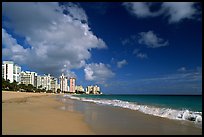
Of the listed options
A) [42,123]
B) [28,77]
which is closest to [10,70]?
[28,77]

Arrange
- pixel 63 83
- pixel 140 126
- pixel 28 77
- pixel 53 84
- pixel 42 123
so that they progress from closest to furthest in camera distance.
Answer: pixel 42 123, pixel 140 126, pixel 28 77, pixel 53 84, pixel 63 83

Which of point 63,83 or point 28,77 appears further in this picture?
point 63,83

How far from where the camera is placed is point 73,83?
193125 millimetres

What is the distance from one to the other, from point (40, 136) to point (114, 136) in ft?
6.87

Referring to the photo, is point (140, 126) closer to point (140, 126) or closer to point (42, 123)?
point (140, 126)

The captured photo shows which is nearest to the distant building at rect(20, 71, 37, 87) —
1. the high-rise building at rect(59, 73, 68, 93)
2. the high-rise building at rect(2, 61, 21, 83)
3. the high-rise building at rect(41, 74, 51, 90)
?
the high-rise building at rect(41, 74, 51, 90)

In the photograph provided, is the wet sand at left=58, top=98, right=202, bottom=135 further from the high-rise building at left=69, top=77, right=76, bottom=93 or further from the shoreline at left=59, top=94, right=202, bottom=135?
the high-rise building at left=69, top=77, right=76, bottom=93

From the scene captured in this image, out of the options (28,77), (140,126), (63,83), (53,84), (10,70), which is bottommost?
(140,126)

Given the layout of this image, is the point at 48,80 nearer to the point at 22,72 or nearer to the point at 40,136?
the point at 22,72

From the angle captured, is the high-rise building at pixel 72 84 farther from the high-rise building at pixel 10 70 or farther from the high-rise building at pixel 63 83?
the high-rise building at pixel 10 70

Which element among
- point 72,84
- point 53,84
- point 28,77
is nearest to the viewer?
point 28,77

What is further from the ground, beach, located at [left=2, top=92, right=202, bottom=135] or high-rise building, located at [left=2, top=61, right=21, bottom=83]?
high-rise building, located at [left=2, top=61, right=21, bottom=83]

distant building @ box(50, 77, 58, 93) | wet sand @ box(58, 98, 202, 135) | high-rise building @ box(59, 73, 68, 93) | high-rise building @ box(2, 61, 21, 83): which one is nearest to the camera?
wet sand @ box(58, 98, 202, 135)

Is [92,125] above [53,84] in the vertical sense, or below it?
below
